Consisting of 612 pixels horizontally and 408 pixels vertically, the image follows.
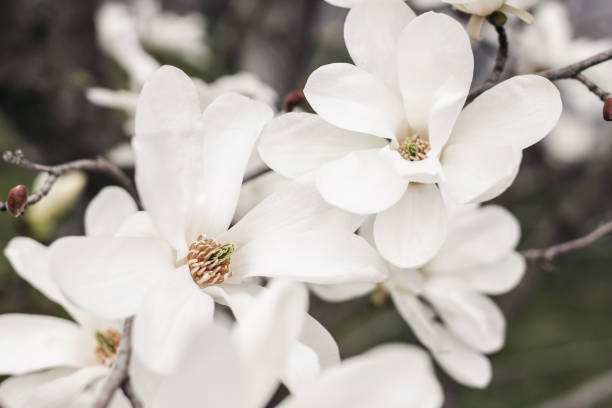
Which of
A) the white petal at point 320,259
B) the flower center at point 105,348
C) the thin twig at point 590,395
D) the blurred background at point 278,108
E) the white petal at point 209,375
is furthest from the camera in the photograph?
the thin twig at point 590,395

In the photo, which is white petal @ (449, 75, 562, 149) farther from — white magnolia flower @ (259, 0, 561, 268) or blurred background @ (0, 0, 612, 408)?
blurred background @ (0, 0, 612, 408)

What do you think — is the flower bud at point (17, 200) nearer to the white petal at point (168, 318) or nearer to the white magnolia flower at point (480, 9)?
the white petal at point (168, 318)

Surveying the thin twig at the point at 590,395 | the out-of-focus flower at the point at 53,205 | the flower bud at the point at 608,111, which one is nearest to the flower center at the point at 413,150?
the flower bud at the point at 608,111

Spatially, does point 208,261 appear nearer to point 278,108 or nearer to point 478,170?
point 478,170

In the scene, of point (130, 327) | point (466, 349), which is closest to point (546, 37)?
point (466, 349)

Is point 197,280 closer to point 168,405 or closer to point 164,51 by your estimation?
point 168,405

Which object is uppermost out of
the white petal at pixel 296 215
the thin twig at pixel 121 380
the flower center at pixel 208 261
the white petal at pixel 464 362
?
the white petal at pixel 296 215

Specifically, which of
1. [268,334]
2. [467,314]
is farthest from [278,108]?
[268,334]
